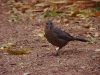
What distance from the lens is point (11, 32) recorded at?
834 centimetres

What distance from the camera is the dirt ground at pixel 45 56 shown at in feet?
17.2

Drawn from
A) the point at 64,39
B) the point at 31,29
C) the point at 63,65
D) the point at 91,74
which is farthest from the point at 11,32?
the point at 91,74

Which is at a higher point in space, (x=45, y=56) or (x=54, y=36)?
(x=54, y=36)

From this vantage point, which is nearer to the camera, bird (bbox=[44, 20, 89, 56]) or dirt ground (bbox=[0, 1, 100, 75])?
dirt ground (bbox=[0, 1, 100, 75])

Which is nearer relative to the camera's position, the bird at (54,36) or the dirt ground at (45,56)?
the dirt ground at (45,56)

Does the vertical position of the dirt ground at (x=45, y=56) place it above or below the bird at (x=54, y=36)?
below

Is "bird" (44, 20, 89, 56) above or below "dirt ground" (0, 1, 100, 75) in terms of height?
above

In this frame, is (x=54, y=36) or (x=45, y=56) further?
(x=54, y=36)

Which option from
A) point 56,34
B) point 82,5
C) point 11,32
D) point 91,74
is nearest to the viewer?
point 91,74

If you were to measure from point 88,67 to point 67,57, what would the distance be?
721 mm

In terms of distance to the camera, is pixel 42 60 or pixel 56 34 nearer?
pixel 42 60

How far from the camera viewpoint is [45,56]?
6.11 metres

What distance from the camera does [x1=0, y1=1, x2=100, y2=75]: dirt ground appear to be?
5.25 metres

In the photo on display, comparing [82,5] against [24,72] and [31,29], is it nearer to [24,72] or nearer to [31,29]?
[31,29]
